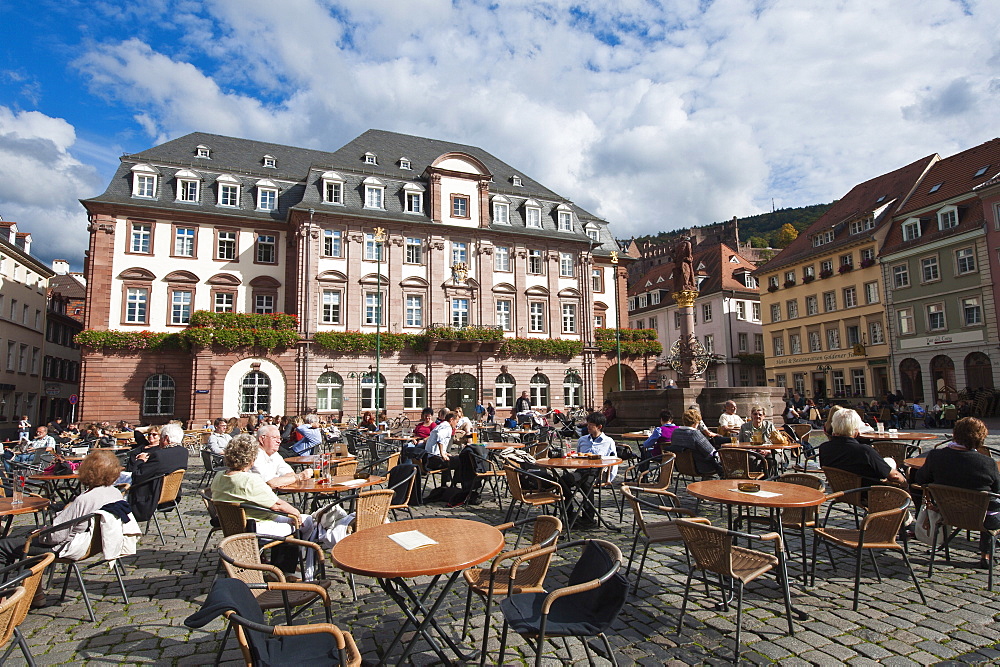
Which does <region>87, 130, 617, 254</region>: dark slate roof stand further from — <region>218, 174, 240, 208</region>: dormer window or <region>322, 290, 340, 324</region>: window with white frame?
<region>322, 290, 340, 324</region>: window with white frame

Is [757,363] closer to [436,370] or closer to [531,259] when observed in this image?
[531,259]

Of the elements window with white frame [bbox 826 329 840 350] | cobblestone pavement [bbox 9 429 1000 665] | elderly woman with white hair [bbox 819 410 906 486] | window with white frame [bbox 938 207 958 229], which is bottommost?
cobblestone pavement [bbox 9 429 1000 665]

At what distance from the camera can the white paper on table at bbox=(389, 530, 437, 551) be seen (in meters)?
3.93

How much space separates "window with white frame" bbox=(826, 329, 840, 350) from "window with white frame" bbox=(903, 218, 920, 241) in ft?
23.5

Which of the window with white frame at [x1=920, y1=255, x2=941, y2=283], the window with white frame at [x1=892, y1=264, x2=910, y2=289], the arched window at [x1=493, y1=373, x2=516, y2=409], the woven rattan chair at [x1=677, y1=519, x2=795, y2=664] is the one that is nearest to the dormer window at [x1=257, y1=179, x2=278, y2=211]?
the arched window at [x1=493, y1=373, x2=516, y2=409]

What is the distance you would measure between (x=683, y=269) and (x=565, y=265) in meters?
18.4

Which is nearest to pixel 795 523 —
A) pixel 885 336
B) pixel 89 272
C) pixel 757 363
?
pixel 89 272

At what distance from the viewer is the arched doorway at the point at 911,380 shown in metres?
33.5

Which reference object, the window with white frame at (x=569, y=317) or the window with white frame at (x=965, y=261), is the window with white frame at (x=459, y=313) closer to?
the window with white frame at (x=569, y=317)

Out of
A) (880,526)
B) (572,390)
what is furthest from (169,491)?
(572,390)

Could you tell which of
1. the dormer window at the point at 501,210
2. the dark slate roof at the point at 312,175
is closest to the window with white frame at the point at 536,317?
the dark slate roof at the point at 312,175

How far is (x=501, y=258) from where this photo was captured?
35812mm

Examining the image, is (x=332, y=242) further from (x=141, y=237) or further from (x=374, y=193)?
(x=141, y=237)

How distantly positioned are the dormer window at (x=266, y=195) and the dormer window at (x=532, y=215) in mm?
14779
